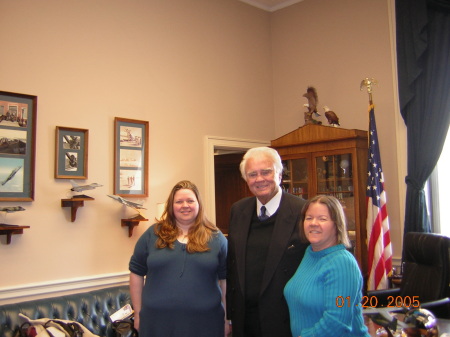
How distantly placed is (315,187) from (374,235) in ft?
2.58

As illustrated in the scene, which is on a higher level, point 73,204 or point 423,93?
point 423,93

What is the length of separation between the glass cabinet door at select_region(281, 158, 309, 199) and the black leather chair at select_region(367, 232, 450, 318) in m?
1.26

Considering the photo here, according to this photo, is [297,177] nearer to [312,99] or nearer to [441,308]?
[312,99]

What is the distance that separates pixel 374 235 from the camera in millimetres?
4020

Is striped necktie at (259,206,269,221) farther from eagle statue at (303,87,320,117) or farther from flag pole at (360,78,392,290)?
eagle statue at (303,87,320,117)

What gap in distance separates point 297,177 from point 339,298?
308cm

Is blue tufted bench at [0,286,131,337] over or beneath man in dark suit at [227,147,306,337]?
beneath

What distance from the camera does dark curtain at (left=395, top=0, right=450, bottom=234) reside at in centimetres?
396

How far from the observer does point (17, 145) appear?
3.22 metres

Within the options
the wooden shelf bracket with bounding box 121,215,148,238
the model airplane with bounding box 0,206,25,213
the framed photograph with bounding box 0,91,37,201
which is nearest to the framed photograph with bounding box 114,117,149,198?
the wooden shelf bracket with bounding box 121,215,148,238

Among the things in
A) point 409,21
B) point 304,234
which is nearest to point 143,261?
point 304,234

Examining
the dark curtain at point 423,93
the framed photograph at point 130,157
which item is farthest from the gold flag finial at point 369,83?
the framed photograph at point 130,157

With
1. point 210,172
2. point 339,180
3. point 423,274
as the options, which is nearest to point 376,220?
point 339,180

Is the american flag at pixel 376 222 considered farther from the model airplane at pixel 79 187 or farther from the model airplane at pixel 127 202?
the model airplane at pixel 79 187
